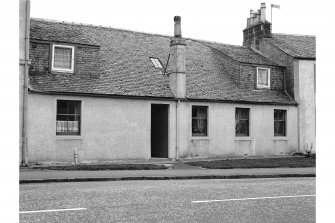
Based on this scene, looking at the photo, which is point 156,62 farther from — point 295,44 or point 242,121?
point 295,44

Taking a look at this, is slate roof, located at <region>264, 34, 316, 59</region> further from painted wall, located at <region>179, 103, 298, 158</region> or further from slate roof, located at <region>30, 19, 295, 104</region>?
painted wall, located at <region>179, 103, 298, 158</region>

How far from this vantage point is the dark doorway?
21391mm

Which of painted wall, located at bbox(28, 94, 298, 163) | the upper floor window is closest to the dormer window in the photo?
painted wall, located at bbox(28, 94, 298, 163)

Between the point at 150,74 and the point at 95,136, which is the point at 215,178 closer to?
the point at 95,136

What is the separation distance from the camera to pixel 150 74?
21859 mm

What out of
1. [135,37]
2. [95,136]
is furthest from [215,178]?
[135,37]

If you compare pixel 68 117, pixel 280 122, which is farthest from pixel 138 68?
pixel 280 122

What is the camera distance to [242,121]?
23469 millimetres

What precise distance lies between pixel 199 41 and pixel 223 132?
25.0 ft

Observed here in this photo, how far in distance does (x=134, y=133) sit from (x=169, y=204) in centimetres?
1211

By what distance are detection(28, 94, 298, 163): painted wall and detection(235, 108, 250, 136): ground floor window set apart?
32 centimetres

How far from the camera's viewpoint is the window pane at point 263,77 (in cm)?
2541

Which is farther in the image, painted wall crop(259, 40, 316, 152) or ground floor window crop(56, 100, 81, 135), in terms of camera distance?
painted wall crop(259, 40, 316, 152)

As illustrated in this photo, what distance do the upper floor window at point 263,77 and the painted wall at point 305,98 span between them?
162 centimetres
